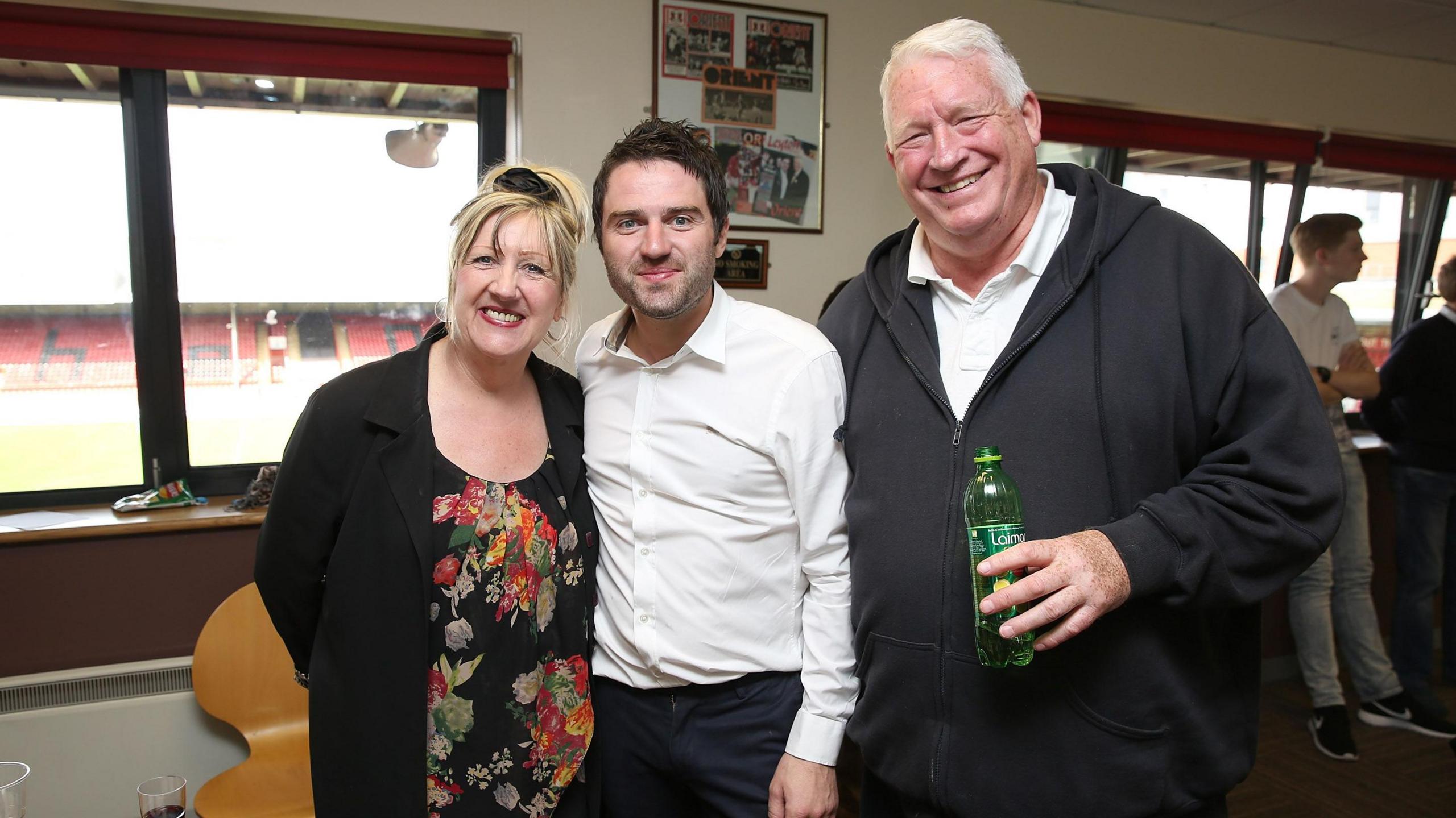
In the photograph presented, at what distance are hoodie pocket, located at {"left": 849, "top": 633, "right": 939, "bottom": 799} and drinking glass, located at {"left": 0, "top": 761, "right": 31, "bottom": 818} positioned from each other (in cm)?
121

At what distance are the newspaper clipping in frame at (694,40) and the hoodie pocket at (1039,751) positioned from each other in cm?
259

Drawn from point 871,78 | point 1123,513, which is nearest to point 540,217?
point 1123,513

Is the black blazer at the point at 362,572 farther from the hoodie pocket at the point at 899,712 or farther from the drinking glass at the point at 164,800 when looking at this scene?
the hoodie pocket at the point at 899,712

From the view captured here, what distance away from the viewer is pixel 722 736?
1528 mm

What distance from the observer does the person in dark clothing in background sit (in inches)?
149

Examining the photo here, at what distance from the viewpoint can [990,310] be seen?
1.43m

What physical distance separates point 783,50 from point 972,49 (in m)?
2.20

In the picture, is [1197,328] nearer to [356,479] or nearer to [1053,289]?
[1053,289]

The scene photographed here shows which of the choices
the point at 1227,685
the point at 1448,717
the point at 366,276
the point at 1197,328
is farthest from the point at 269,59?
the point at 1448,717

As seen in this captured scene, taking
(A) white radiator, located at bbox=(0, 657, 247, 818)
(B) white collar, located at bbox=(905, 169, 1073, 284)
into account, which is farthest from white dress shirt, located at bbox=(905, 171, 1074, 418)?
(A) white radiator, located at bbox=(0, 657, 247, 818)

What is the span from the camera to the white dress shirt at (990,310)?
4.58 ft

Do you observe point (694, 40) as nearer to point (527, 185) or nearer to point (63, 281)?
point (527, 185)

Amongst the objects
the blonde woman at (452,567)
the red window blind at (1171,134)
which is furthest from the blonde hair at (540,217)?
the red window blind at (1171,134)

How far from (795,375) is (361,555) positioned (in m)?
0.75
